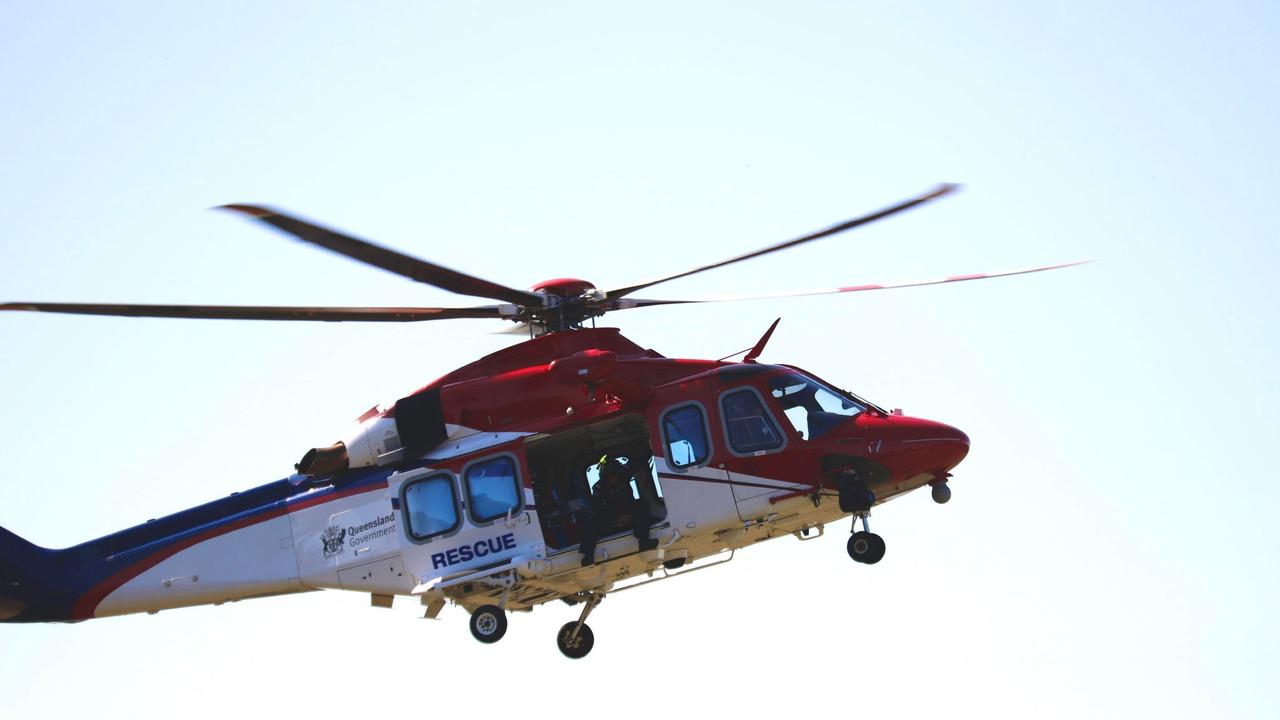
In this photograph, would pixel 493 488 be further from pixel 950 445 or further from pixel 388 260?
pixel 950 445

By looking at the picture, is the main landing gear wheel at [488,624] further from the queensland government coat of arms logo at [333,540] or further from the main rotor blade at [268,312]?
the main rotor blade at [268,312]

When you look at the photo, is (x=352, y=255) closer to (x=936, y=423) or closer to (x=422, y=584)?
(x=422, y=584)

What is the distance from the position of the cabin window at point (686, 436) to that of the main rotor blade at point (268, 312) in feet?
8.18

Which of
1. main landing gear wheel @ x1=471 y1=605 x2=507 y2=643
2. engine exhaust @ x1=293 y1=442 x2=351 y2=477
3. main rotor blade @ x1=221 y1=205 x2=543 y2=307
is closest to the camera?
main rotor blade @ x1=221 y1=205 x2=543 y2=307

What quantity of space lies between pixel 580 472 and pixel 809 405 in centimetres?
292

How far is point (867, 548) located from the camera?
52.5 ft

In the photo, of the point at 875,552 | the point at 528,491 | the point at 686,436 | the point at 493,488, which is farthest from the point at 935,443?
the point at 493,488

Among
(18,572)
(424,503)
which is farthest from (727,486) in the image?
(18,572)

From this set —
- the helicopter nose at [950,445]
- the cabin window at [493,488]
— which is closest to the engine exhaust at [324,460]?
the cabin window at [493,488]

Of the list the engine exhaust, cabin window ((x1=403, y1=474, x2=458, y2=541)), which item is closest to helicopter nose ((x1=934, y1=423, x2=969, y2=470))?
cabin window ((x1=403, y1=474, x2=458, y2=541))

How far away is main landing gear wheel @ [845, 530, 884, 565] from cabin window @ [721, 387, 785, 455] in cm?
146

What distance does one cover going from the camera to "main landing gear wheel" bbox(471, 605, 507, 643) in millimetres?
16562

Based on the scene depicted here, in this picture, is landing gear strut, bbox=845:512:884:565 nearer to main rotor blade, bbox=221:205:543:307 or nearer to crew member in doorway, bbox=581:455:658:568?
crew member in doorway, bbox=581:455:658:568

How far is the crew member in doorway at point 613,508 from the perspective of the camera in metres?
16.6
